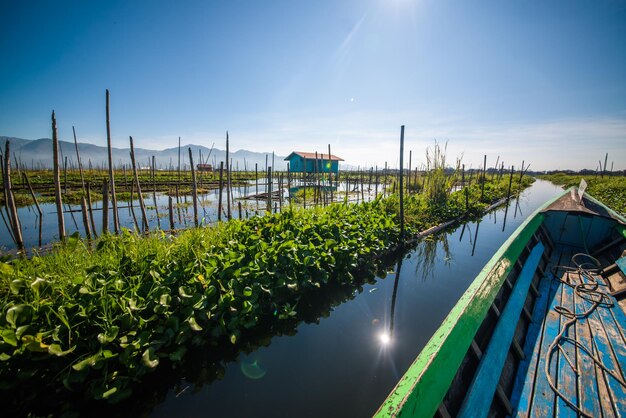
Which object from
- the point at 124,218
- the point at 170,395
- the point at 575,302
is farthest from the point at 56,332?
the point at 124,218

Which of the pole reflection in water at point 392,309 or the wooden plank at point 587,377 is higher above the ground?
the wooden plank at point 587,377

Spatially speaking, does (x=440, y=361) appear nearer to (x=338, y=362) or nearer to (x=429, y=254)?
(x=338, y=362)

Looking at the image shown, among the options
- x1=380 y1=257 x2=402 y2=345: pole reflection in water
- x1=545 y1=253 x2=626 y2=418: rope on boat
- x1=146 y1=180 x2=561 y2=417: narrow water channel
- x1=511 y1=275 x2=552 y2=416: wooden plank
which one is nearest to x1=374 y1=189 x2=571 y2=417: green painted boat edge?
x1=511 y1=275 x2=552 y2=416: wooden plank

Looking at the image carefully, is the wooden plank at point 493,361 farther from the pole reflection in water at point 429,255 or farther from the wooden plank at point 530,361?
the pole reflection in water at point 429,255

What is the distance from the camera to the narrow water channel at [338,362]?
2793 mm

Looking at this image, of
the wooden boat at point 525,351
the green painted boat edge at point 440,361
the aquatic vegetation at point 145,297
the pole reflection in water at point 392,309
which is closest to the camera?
the green painted boat edge at point 440,361

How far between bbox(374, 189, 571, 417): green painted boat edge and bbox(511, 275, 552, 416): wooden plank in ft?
1.84

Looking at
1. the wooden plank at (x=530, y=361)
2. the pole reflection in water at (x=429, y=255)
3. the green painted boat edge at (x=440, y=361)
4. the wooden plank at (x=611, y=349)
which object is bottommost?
the pole reflection in water at (x=429, y=255)

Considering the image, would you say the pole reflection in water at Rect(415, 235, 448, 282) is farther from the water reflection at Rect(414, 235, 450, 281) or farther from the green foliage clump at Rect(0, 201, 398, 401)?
the green foliage clump at Rect(0, 201, 398, 401)

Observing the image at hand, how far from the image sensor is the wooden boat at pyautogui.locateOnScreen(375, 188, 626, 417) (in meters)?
→ 1.78

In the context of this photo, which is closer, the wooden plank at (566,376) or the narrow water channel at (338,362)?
the wooden plank at (566,376)

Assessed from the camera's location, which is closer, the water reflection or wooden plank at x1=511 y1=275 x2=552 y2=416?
wooden plank at x1=511 y1=275 x2=552 y2=416

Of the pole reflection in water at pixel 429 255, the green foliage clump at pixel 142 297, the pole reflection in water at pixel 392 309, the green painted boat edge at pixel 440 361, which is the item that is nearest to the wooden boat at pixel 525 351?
the green painted boat edge at pixel 440 361

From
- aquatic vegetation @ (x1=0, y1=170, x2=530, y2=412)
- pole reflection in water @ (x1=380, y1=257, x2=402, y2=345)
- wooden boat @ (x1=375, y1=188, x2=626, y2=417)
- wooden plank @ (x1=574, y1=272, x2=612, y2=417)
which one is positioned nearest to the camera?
wooden boat @ (x1=375, y1=188, x2=626, y2=417)
